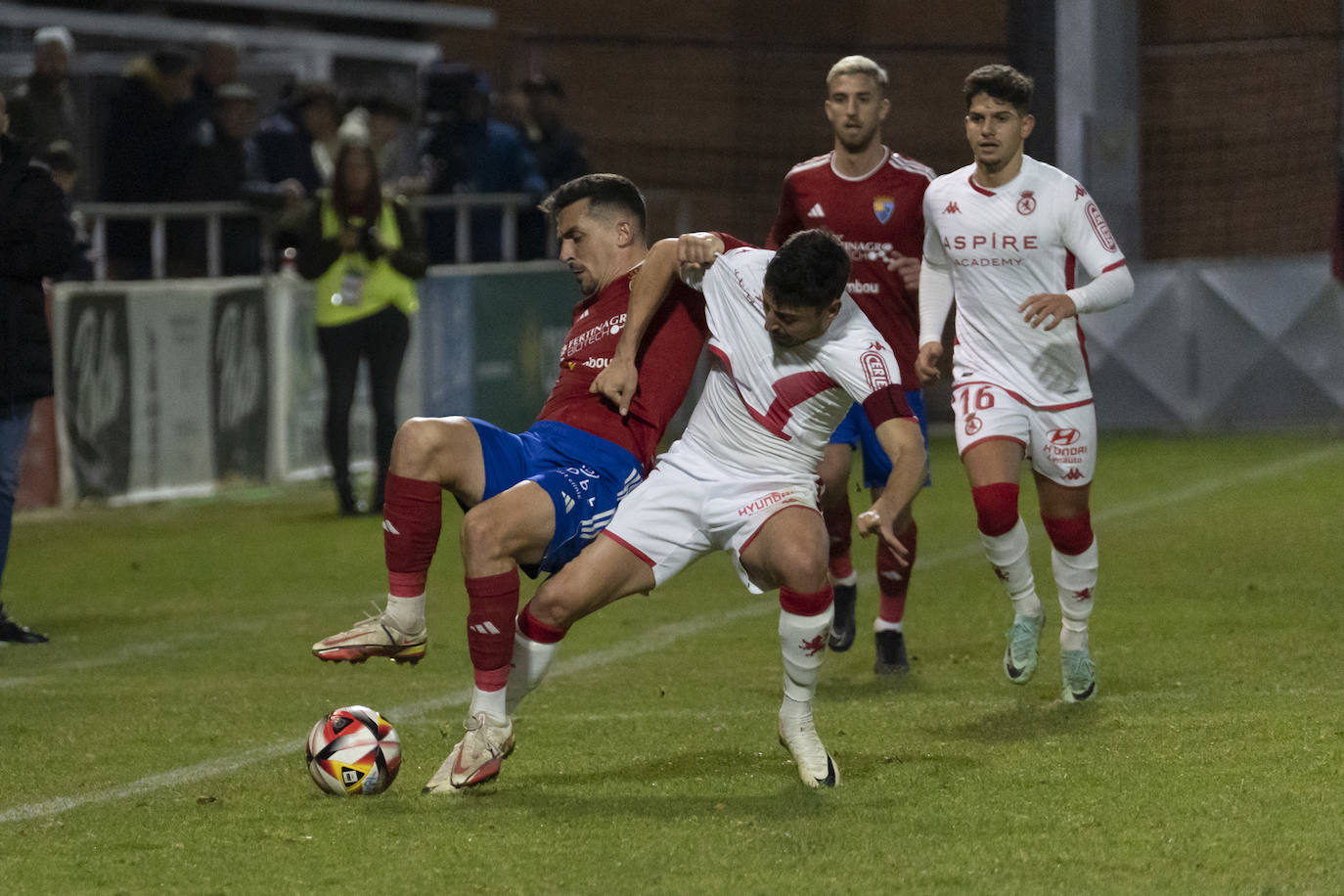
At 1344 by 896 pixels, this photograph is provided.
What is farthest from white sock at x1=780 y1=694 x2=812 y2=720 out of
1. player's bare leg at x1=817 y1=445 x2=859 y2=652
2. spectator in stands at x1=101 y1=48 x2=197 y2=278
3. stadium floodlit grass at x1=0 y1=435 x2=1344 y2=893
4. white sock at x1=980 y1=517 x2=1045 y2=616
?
spectator in stands at x1=101 y1=48 x2=197 y2=278

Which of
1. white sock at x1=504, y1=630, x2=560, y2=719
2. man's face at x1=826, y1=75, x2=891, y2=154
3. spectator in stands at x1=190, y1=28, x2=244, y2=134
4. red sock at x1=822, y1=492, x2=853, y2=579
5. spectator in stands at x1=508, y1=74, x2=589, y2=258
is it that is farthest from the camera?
spectator in stands at x1=508, y1=74, x2=589, y2=258

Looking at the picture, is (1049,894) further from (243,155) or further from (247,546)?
(243,155)

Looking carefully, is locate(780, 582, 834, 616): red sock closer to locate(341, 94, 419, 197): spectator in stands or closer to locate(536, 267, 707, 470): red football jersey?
locate(536, 267, 707, 470): red football jersey

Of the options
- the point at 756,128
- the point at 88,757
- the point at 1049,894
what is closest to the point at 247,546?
the point at 88,757

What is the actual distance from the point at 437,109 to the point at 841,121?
886cm

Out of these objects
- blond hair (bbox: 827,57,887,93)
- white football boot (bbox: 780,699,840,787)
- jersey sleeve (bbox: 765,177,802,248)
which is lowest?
white football boot (bbox: 780,699,840,787)

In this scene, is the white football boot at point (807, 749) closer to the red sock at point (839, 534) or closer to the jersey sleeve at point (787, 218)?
the red sock at point (839, 534)

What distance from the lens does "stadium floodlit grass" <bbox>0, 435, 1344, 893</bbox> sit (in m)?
4.68

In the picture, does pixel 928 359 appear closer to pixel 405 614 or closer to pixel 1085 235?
pixel 1085 235

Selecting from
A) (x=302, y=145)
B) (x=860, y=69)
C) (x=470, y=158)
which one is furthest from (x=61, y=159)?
(x=860, y=69)

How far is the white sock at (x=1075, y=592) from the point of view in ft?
22.0

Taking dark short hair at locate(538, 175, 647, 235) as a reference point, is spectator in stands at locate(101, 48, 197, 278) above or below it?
above

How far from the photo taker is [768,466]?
18.6ft

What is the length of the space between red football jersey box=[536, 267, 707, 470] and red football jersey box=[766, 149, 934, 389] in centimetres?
144
